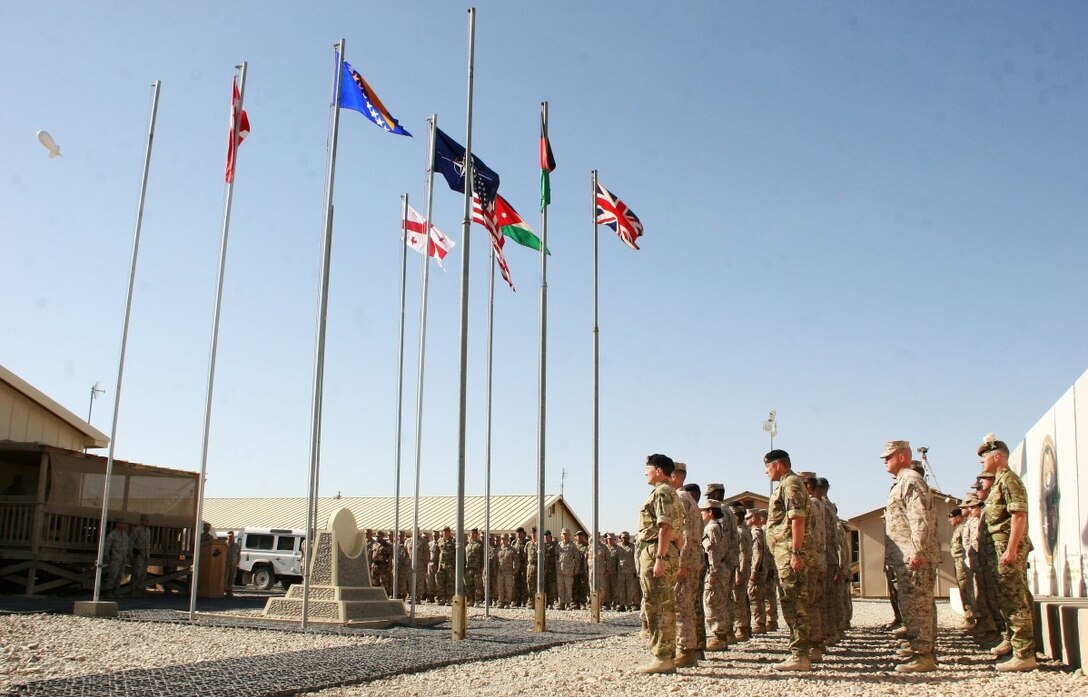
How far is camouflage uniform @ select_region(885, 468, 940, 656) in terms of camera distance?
8.07 metres

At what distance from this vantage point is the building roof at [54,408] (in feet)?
66.7

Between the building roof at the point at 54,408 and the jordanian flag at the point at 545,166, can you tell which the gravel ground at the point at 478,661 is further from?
the building roof at the point at 54,408

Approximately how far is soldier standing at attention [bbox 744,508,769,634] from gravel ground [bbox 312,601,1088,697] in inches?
84.5

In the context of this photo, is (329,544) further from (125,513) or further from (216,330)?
(125,513)

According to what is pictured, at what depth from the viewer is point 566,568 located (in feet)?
67.2

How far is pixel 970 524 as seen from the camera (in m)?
11.6

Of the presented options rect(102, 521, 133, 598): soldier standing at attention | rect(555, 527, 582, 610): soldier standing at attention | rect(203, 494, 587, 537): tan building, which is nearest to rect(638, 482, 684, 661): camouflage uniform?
rect(555, 527, 582, 610): soldier standing at attention

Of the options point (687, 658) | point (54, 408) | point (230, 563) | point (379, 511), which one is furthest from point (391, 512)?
point (687, 658)

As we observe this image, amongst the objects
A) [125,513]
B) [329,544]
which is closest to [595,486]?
[329,544]

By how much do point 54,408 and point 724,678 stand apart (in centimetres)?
1892

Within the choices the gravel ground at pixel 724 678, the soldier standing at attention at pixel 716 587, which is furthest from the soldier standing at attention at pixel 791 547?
the soldier standing at attention at pixel 716 587

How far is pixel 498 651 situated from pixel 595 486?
585 centimetres

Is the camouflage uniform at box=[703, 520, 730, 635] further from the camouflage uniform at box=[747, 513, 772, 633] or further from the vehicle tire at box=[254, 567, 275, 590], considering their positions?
the vehicle tire at box=[254, 567, 275, 590]

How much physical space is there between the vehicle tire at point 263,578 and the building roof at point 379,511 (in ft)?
17.5
